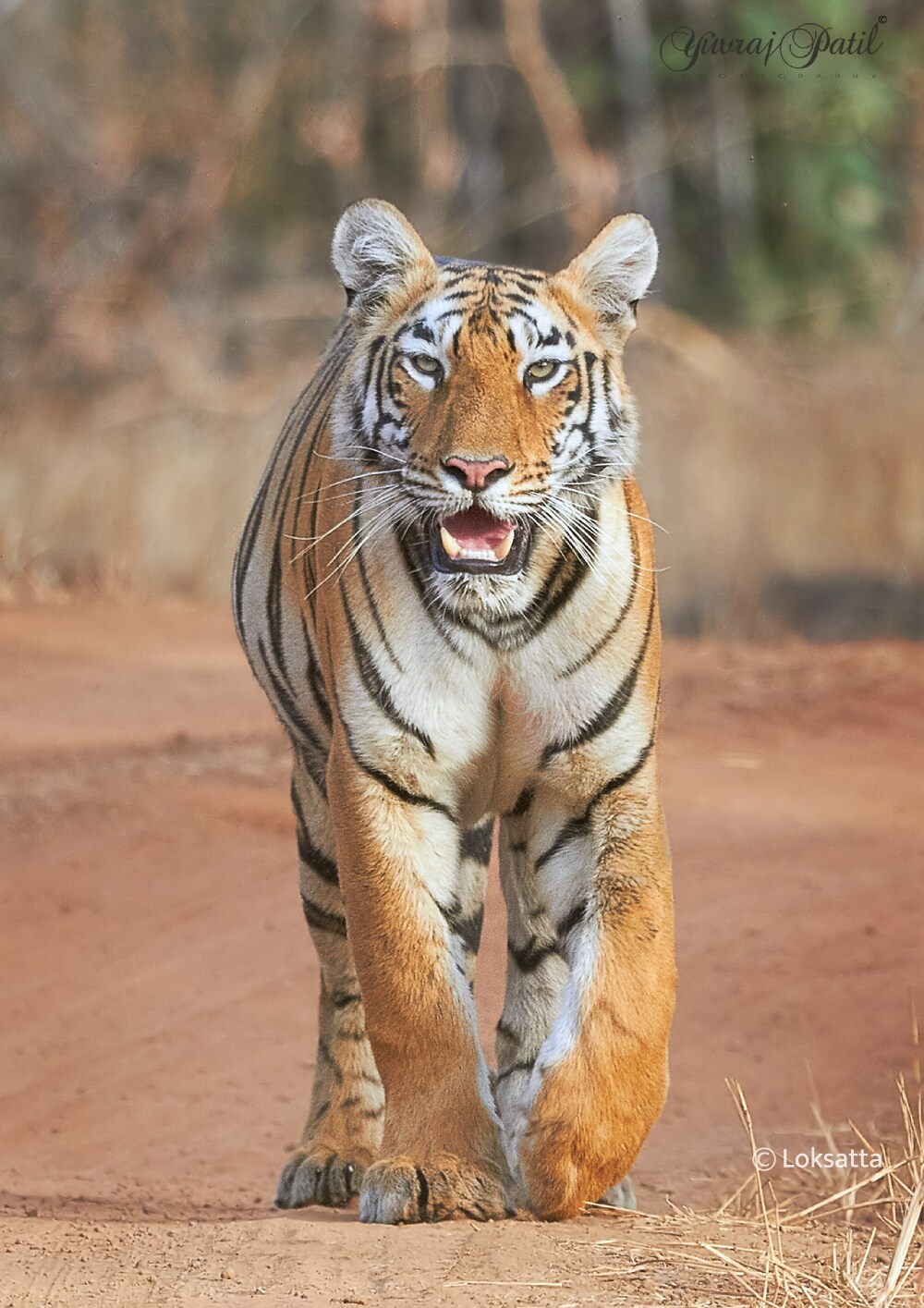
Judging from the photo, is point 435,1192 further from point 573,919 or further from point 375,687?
point 375,687

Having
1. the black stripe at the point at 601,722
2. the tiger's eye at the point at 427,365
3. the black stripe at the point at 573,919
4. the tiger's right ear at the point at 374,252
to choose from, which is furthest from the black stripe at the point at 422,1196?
the tiger's right ear at the point at 374,252

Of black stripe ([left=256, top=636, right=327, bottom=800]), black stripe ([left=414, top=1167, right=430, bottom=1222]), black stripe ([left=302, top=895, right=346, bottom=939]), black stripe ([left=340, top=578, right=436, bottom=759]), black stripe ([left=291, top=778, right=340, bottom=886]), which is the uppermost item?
black stripe ([left=340, top=578, right=436, bottom=759])

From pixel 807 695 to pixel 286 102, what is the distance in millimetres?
9129

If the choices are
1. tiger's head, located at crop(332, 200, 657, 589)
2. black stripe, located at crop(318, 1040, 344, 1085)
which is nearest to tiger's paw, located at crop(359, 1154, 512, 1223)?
black stripe, located at crop(318, 1040, 344, 1085)

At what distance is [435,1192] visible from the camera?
128 inches

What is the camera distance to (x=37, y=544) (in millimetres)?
10984

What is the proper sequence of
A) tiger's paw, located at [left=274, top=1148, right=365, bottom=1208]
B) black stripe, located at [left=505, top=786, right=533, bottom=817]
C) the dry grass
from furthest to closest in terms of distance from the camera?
tiger's paw, located at [left=274, top=1148, right=365, bottom=1208] < black stripe, located at [left=505, top=786, right=533, bottom=817] < the dry grass

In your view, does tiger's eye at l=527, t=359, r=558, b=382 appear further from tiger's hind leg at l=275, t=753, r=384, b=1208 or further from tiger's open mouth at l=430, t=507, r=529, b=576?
tiger's hind leg at l=275, t=753, r=384, b=1208

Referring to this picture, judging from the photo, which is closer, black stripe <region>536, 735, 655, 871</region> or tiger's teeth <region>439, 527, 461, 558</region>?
tiger's teeth <region>439, 527, 461, 558</region>

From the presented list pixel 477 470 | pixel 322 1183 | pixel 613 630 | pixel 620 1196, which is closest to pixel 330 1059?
pixel 322 1183

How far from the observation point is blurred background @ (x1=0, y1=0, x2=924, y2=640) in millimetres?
10375

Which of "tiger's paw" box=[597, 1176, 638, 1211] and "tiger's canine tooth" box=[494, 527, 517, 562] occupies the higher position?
"tiger's canine tooth" box=[494, 527, 517, 562]

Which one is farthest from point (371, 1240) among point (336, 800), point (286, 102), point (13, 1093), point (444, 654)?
point (286, 102)

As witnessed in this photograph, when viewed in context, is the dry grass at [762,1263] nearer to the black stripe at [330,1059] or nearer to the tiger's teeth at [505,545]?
the black stripe at [330,1059]
